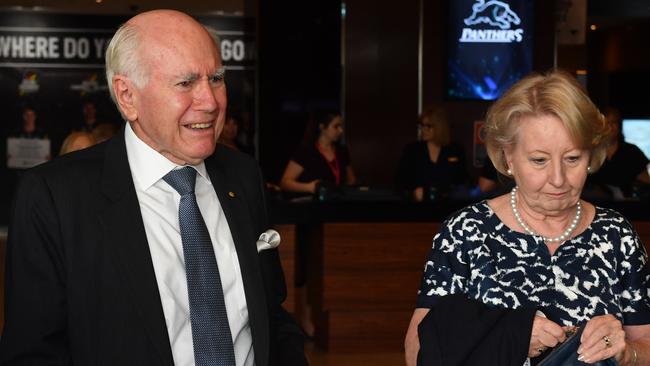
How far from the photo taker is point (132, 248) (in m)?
2.24

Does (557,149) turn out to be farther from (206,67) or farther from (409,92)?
(409,92)

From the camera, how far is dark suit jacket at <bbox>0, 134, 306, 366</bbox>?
2.19 metres

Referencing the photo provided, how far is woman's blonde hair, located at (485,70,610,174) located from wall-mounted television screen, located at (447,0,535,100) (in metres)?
7.83

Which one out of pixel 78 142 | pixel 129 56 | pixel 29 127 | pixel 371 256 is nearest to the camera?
pixel 129 56

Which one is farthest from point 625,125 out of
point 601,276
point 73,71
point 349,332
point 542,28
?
point 601,276

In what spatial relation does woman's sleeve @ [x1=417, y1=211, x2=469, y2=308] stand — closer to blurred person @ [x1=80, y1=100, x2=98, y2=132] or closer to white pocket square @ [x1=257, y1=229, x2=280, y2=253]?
white pocket square @ [x1=257, y1=229, x2=280, y2=253]

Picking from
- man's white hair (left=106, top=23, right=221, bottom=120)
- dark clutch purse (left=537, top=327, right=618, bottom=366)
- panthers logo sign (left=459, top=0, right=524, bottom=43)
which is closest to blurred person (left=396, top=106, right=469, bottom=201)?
panthers logo sign (left=459, top=0, right=524, bottom=43)

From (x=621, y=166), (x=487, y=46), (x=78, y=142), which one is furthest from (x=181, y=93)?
(x=487, y=46)

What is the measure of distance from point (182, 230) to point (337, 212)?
15.9 feet

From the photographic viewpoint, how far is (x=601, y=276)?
8.45ft

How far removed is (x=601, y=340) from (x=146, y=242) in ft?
3.35

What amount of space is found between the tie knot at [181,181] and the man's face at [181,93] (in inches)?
2.5

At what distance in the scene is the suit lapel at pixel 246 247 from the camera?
2.35 metres

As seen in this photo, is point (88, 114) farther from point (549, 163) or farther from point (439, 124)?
point (549, 163)
